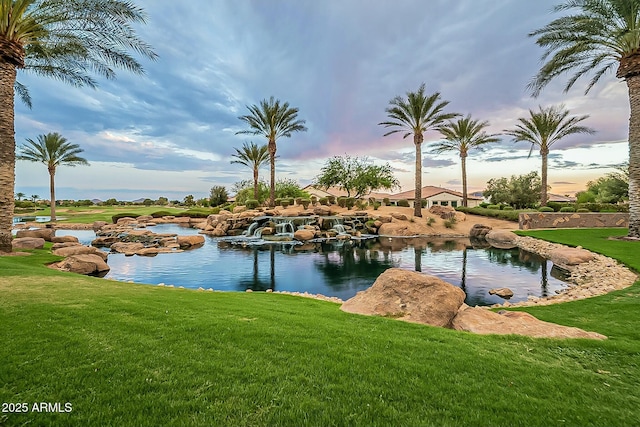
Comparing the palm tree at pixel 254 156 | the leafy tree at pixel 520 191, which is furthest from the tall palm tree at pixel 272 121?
the leafy tree at pixel 520 191

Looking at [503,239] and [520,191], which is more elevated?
[520,191]

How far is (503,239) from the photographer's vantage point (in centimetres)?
2259

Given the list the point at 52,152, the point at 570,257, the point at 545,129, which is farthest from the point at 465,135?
the point at 52,152

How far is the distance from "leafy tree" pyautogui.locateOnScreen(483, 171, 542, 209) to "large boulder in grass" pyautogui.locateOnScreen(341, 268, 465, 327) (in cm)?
4180

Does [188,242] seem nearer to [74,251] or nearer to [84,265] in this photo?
[74,251]

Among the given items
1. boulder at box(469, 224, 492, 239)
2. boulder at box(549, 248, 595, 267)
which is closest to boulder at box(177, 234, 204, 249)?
boulder at box(549, 248, 595, 267)

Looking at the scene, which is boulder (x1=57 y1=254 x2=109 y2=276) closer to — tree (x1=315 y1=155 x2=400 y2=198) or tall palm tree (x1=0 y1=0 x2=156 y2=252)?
tall palm tree (x1=0 y1=0 x2=156 y2=252)

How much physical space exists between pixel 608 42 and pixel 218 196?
165 feet

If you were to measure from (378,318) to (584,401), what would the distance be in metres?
3.22

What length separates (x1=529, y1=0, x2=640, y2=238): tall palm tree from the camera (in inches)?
568

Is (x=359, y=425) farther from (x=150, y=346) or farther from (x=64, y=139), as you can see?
(x=64, y=139)

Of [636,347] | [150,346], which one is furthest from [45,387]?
[636,347]

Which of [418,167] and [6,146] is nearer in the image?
[6,146]

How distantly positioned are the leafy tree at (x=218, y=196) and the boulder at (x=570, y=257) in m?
48.3
